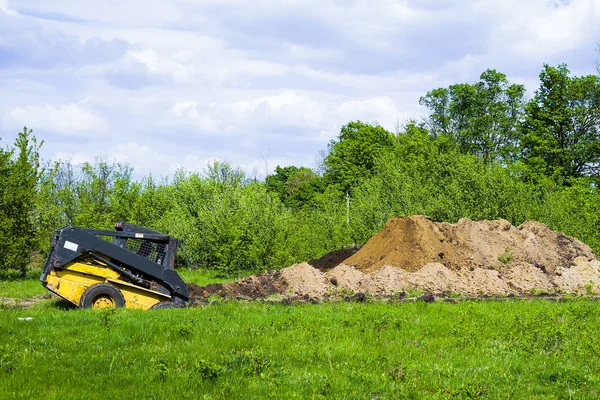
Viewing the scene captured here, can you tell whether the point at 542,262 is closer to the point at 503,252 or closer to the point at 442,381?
the point at 503,252

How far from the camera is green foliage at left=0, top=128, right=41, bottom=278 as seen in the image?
26.3 metres

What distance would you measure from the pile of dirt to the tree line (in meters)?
4.29

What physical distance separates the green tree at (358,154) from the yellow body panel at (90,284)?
48.6 meters

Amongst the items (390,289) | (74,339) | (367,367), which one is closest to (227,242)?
(390,289)

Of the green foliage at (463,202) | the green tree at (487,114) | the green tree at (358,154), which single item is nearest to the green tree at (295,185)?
the green tree at (358,154)

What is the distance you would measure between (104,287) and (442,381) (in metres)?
9.59

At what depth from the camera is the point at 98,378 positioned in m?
8.48

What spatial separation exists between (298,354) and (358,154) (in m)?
56.4

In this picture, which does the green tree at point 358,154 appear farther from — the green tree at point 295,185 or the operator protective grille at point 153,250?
the operator protective grille at point 153,250

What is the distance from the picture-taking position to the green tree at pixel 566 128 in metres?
50.2

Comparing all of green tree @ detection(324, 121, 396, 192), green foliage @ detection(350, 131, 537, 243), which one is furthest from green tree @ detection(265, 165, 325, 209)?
green foliage @ detection(350, 131, 537, 243)

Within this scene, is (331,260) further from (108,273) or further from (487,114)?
(487,114)

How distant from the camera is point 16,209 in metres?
27.0

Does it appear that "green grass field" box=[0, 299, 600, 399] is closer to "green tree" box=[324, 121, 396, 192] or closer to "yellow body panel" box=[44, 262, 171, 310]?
"yellow body panel" box=[44, 262, 171, 310]
